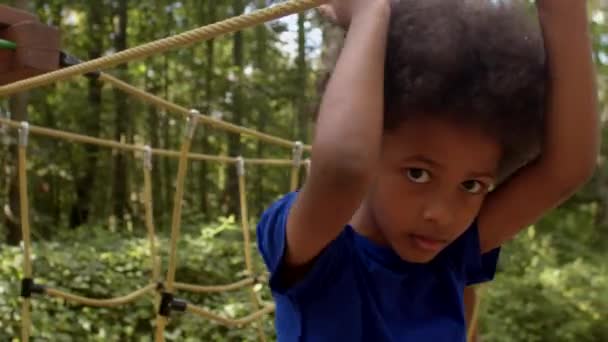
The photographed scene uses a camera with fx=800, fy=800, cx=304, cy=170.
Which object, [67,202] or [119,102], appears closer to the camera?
[119,102]

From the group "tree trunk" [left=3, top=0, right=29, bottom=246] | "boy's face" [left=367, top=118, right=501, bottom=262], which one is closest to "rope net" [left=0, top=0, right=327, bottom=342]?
"boy's face" [left=367, top=118, right=501, bottom=262]

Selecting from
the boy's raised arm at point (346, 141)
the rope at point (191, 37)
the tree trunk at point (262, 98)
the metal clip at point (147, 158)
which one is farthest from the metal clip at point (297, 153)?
the tree trunk at point (262, 98)

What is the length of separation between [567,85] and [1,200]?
5865 mm

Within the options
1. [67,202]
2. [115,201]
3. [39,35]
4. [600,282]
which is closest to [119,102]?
[115,201]

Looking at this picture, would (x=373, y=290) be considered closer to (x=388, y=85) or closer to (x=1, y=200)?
(x=388, y=85)

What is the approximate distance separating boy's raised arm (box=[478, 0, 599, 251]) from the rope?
16 cm

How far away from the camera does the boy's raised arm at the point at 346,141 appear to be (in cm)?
44

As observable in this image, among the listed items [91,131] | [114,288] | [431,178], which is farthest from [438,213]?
[91,131]

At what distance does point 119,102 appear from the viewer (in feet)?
20.0

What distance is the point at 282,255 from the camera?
501mm

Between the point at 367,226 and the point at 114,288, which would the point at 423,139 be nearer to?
the point at 367,226

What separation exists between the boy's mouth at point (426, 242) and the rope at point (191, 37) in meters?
0.17

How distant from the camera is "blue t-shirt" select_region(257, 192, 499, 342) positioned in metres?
0.52

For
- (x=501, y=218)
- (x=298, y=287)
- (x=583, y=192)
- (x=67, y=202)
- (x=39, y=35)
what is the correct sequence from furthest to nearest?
(x=67, y=202) → (x=583, y=192) → (x=39, y=35) → (x=501, y=218) → (x=298, y=287)
